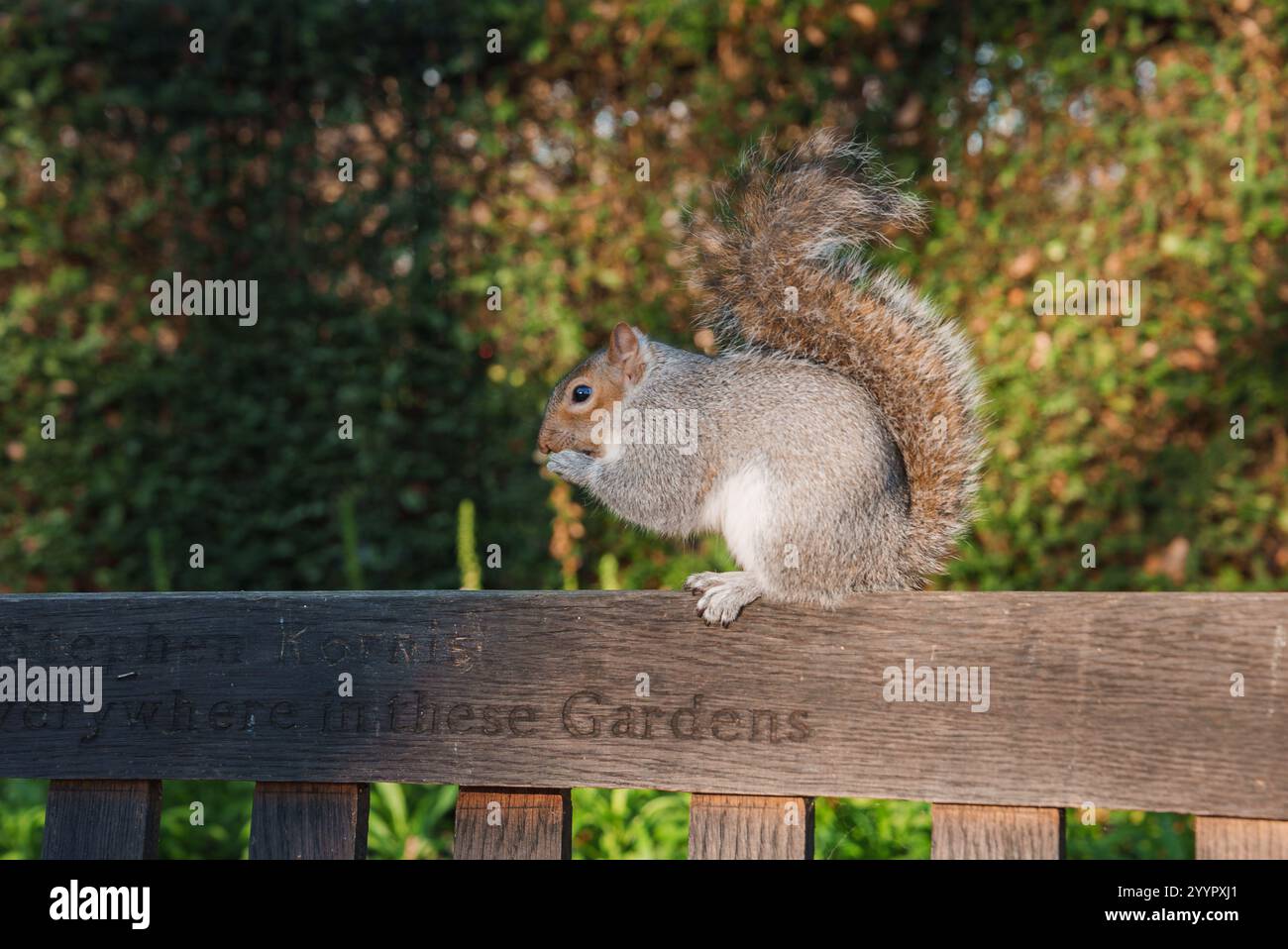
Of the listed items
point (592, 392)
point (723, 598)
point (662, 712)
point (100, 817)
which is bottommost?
point (100, 817)

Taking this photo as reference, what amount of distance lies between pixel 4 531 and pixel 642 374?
2.79 metres

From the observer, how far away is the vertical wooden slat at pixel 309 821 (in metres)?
1.27

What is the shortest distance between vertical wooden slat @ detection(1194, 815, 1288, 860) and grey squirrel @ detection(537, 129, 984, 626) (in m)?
0.42

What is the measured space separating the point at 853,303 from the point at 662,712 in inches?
22.8

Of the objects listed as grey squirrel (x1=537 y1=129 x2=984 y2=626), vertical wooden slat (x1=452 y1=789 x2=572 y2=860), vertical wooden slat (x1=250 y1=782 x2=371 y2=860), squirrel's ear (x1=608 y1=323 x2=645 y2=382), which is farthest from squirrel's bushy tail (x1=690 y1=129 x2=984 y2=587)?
vertical wooden slat (x1=250 y1=782 x2=371 y2=860)

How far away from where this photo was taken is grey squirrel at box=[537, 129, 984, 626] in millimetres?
1422

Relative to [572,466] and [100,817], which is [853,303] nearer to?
[572,466]

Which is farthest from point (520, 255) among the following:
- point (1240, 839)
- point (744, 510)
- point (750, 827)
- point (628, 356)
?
point (1240, 839)

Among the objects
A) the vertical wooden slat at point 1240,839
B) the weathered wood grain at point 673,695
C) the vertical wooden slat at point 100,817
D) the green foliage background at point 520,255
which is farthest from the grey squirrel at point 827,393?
the green foliage background at point 520,255

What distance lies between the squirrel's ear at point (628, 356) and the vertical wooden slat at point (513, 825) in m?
0.78

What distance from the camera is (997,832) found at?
1127mm

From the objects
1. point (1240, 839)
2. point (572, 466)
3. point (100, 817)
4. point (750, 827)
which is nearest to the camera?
point (1240, 839)

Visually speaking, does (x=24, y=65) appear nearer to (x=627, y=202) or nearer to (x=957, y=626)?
(x=627, y=202)
